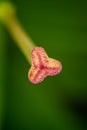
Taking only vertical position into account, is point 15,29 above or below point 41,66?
above

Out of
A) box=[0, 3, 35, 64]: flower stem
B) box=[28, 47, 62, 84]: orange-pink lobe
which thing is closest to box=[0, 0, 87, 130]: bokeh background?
box=[0, 3, 35, 64]: flower stem

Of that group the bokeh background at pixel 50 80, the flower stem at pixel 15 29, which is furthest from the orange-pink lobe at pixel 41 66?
the bokeh background at pixel 50 80

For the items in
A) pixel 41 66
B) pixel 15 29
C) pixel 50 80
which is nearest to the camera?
pixel 41 66

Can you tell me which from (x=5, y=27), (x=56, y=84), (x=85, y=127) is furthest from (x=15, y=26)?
(x=85, y=127)

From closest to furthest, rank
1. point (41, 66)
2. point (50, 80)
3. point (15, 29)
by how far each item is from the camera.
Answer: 1. point (41, 66)
2. point (15, 29)
3. point (50, 80)

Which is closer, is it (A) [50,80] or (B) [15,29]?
(B) [15,29]

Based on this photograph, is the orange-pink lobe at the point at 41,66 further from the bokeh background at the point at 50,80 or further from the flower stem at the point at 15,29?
the bokeh background at the point at 50,80
